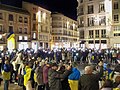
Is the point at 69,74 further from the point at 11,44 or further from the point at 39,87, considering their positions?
the point at 11,44

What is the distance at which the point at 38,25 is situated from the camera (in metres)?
73.4

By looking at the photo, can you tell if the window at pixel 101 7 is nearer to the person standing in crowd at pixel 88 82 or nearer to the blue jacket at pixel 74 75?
the blue jacket at pixel 74 75

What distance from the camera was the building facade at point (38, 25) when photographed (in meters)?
69.7

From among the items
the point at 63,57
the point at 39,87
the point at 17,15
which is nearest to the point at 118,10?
the point at 17,15

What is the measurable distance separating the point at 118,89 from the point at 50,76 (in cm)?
351

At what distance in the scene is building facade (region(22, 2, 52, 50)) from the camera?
69688mm

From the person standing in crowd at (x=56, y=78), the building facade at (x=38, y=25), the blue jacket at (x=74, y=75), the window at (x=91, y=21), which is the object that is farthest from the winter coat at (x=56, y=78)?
the building facade at (x=38, y=25)

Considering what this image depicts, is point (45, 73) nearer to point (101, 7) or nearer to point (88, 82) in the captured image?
point (88, 82)

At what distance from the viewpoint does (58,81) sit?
9672 millimetres

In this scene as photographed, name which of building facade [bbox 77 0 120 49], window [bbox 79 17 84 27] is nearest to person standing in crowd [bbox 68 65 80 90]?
building facade [bbox 77 0 120 49]

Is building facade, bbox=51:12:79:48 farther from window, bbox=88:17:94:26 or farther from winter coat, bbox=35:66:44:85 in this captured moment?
winter coat, bbox=35:66:44:85

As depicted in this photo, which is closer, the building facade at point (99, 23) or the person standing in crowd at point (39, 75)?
→ the person standing in crowd at point (39, 75)

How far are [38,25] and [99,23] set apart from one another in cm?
2065

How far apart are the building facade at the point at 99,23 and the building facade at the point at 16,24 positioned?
14049 mm
